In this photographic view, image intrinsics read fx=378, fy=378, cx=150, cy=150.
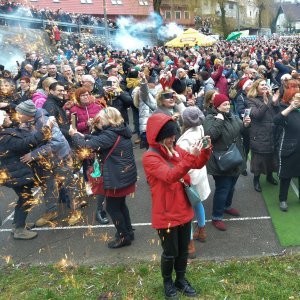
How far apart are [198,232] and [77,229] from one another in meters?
1.87

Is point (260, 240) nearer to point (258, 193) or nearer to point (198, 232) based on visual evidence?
point (198, 232)

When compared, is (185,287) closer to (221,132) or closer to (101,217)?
(221,132)

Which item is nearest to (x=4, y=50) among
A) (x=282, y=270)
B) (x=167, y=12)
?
(x=282, y=270)

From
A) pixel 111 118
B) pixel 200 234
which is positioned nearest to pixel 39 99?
pixel 111 118

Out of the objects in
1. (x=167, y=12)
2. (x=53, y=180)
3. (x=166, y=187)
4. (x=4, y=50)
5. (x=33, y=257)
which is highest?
(x=167, y=12)

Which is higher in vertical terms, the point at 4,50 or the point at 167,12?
the point at 167,12

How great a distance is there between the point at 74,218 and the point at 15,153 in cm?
150

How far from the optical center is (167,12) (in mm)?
60688

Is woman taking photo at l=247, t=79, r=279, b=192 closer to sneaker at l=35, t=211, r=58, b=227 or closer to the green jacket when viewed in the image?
the green jacket

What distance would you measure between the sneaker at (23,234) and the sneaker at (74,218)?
58 cm

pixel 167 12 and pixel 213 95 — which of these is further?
pixel 167 12

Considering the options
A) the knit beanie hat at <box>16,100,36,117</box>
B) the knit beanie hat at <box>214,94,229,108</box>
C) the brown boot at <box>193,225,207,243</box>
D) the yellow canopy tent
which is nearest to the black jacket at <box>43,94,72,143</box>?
the knit beanie hat at <box>16,100,36,117</box>

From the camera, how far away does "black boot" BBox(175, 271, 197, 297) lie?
12.9ft

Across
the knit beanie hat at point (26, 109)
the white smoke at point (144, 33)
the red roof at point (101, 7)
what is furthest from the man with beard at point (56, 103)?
the red roof at point (101, 7)
